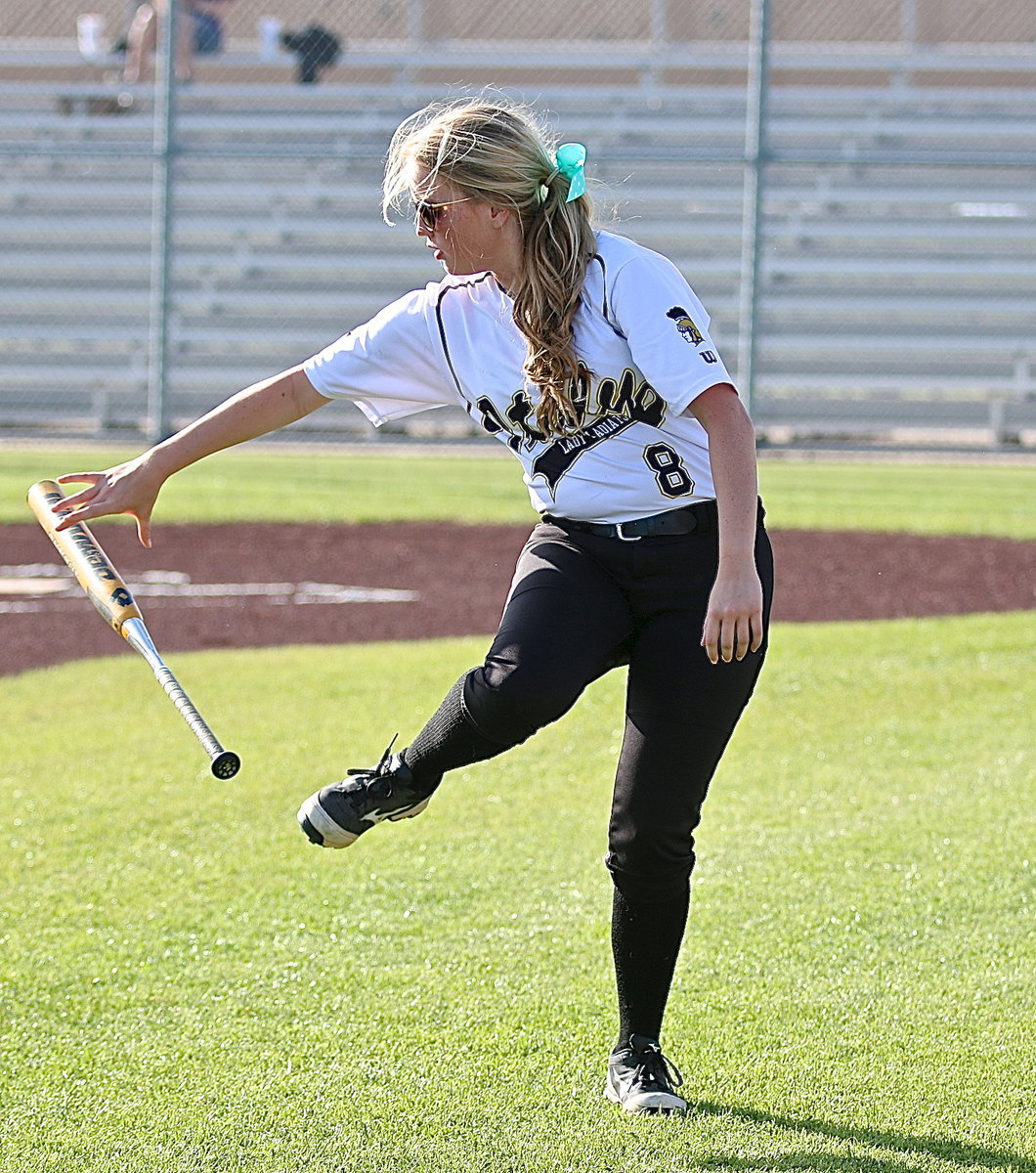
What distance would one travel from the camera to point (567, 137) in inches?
735

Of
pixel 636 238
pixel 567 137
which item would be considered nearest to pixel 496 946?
pixel 636 238

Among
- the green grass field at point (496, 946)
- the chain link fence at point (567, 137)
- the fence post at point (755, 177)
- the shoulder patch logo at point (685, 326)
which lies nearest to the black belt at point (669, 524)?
the shoulder patch logo at point (685, 326)

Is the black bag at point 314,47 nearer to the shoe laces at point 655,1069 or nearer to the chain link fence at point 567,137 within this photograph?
the chain link fence at point 567,137

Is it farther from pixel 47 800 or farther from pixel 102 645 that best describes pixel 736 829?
Result: pixel 102 645

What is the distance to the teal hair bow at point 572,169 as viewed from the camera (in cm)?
305

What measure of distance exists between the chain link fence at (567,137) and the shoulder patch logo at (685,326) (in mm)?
13230

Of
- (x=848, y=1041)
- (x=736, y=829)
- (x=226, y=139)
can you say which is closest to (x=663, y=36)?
(x=226, y=139)

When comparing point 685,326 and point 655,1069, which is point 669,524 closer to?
point 685,326

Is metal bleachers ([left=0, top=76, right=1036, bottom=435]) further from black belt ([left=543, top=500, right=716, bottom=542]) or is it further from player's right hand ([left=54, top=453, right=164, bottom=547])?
black belt ([left=543, top=500, right=716, bottom=542])

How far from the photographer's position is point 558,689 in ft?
9.98

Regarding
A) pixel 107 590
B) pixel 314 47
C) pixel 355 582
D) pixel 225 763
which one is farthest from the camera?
pixel 314 47

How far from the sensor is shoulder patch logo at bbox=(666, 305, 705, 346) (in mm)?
2994

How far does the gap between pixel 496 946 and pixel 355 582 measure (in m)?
5.72

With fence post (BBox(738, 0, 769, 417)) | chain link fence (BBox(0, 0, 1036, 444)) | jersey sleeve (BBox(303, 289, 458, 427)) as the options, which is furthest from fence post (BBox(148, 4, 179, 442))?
jersey sleeve (BBox(303, 289, 458, 427))
